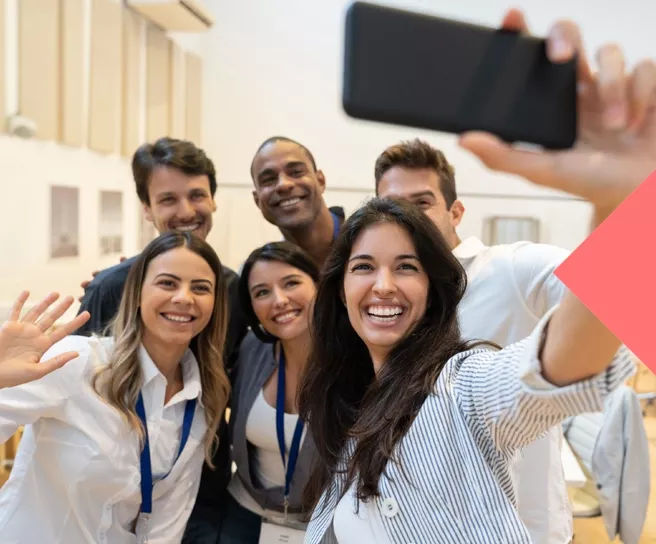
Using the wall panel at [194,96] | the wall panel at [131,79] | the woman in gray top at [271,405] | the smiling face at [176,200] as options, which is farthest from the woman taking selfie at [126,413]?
the wall panel at [194,96]

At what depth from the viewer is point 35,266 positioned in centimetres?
316

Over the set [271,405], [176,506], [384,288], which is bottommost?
[176,506]

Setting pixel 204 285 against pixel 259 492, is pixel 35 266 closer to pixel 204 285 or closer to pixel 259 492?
pixel 204 285

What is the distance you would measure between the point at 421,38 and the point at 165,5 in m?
4.01

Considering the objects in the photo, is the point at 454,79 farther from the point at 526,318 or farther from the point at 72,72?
the point at 72,72

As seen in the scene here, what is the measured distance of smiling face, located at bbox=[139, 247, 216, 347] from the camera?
64.2 inches

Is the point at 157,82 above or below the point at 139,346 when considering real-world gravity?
above

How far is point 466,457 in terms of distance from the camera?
0.88 metres

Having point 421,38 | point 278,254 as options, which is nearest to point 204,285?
point 278,254

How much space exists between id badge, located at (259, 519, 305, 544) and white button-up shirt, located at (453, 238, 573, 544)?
669 mm

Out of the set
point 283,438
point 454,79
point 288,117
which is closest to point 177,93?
point 288,117

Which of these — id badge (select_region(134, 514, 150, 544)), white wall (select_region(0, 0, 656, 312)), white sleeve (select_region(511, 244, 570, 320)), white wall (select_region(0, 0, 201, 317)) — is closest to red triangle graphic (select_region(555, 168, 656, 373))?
white sleeve (select_region(511, 244, 570, 320))

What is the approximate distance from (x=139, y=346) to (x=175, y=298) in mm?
187

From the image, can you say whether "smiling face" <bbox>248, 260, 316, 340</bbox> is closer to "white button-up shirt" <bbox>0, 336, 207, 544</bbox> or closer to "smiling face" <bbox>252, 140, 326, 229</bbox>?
"smiling face" <bbox>252, 140, 326, 229</bbox>
